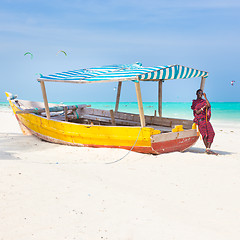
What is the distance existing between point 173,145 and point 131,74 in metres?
2.02

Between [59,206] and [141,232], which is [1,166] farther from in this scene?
[141,232]

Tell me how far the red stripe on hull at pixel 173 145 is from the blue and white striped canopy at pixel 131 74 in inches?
61.3

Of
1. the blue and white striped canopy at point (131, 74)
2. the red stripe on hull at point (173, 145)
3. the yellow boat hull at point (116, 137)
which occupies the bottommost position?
the red stripe on hull at point (173, 145)

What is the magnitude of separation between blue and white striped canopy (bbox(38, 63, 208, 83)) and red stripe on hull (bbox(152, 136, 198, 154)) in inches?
Result: 61.3

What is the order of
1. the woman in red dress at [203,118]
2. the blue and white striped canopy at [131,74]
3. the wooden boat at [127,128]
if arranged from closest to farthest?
the blue and white striped canopy at [131,74] → the wooden boat at [127,128] → the woman in red dress at [203,118]

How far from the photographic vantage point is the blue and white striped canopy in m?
6.05

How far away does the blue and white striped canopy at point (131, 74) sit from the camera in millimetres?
6047

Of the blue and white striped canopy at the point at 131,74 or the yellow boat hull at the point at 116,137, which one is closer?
the blue and white striped canopy at the point at 131,74

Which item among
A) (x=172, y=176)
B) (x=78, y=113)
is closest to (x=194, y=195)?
(x=172, y=176)

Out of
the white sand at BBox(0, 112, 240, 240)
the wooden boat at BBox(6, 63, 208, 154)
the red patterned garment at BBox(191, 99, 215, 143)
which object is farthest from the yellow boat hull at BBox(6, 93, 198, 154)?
the white sand at BBox(0, 112, 240, 240)

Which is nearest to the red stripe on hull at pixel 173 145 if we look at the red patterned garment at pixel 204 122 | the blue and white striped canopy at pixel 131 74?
the red patterned garment at pixel 204 122

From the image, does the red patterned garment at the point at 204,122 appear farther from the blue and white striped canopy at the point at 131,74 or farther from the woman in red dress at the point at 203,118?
the blue and white striped canopy at the point at 131,74

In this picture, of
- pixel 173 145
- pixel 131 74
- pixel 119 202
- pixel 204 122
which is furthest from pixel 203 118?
pixel 119 202

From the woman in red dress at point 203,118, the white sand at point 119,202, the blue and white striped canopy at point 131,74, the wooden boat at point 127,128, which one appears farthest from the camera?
the woman in red dress at point 203,118
